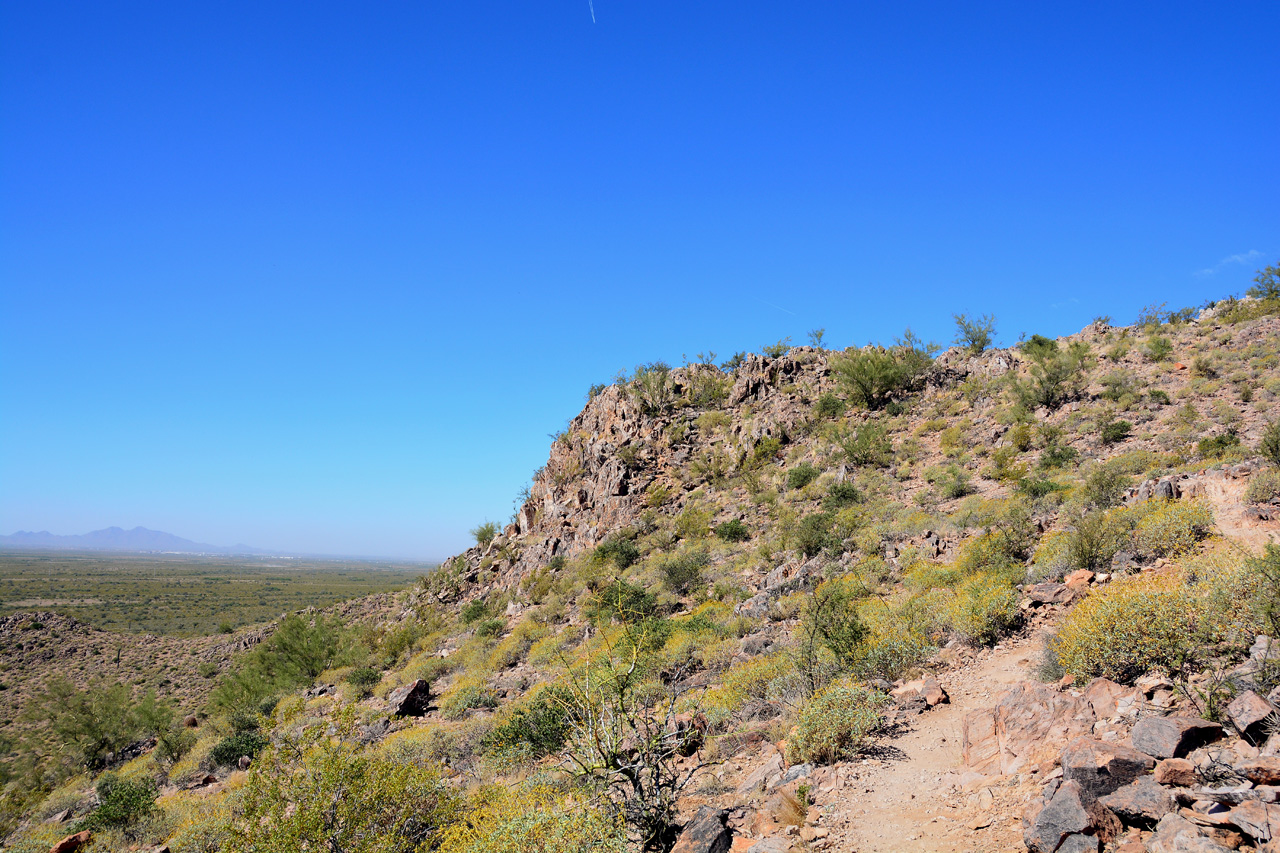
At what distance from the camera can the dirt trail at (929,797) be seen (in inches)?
161

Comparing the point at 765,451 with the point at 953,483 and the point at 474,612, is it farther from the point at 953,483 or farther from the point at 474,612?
the point at 474,612

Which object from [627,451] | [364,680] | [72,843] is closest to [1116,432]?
[627,451]

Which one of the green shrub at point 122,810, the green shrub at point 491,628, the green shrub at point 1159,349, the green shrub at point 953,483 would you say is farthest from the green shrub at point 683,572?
the green shrub at point 1159,349

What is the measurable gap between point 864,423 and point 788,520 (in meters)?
8.52

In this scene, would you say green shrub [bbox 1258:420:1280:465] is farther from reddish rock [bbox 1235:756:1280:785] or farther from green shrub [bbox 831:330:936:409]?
green shrub [bbox 831:330:936:409]

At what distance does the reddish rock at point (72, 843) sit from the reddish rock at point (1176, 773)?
12784 millimetres

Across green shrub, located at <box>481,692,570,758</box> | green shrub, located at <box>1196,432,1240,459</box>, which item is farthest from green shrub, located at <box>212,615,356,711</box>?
green shrub, located at <box>1196,432,1240,459</box>

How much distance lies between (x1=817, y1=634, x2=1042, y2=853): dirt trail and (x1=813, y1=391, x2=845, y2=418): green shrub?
19.8 m

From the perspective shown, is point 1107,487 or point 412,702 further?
point 412,702

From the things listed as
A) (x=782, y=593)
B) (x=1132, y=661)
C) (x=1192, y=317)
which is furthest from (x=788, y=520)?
(x=1192, y=317)

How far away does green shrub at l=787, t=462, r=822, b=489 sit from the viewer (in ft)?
69.5

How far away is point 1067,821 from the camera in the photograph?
3.49 metres

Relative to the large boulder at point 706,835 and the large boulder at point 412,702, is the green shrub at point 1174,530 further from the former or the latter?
the large boulder at point 412,702

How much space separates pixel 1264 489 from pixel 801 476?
13.5m
